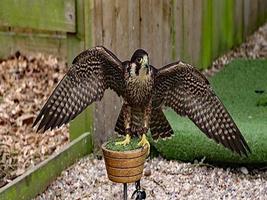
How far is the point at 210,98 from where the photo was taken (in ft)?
10.9

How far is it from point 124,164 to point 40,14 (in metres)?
1.69

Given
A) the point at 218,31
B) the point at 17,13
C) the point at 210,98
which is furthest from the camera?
the point at 218,31

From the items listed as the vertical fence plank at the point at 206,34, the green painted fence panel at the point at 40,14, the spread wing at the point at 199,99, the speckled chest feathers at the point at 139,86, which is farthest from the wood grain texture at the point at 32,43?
the speckled chest feathers at the point at 139,86

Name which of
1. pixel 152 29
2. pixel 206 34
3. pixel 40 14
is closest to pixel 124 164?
pixel 40 14

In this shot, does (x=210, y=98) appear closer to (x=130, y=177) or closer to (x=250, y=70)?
(x=130, y=177)

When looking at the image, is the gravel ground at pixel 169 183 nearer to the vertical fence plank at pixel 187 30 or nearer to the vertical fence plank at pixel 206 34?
the vertical fence plank at pixel 187 30

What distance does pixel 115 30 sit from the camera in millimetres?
4527

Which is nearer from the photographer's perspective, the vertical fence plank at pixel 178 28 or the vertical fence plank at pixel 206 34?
the vertical fence plank at pixel 178 28

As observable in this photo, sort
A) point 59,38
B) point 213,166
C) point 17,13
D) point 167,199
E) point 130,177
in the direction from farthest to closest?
1. point 59,38
2. point 17,13
3. point 213,166
4. point 167,199
5. point 130,177

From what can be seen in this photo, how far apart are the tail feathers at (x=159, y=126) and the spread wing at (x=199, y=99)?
9 centimetres

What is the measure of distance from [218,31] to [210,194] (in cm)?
281

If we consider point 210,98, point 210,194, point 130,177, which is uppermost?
point 210,98

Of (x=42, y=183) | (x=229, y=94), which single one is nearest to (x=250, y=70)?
(x=229, y=94)

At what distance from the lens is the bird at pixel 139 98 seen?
3.23 meters
